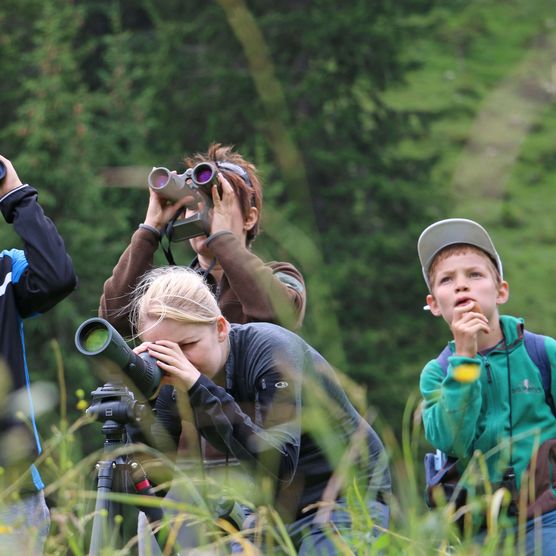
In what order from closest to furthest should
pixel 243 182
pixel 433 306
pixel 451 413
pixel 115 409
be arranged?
pixel 115 409 → pixel 451 413 → pixel 433 306 → pixel 243 182

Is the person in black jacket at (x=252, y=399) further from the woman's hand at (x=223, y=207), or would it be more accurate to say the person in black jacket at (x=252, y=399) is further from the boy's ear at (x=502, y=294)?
the boy's ear at (x=502, y=294)

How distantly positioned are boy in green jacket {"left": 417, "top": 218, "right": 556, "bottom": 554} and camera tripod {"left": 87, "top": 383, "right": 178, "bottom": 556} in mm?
778

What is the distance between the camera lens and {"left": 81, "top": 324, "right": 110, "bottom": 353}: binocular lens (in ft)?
8.70

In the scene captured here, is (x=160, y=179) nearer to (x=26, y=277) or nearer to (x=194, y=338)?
(x=26, y=277)

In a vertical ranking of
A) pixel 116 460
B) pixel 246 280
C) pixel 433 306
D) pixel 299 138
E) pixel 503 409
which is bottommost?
pixel 116 460

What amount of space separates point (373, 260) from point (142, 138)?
157 inches

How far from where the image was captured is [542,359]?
3.25 meters

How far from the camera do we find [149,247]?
12.8 feet

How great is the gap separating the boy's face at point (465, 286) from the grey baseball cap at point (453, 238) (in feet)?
0.12

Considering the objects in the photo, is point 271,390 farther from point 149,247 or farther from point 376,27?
point 376,27

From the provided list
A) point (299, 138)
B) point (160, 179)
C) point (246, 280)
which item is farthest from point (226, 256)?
point (299, 138)

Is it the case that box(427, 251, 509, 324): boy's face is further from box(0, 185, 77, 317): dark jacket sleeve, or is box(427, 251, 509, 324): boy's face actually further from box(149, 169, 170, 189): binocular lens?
box(0, 185, 77, 317): dark jacket sleeve

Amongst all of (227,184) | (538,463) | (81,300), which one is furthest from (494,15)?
(81,300)

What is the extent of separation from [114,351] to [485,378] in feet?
3.89
